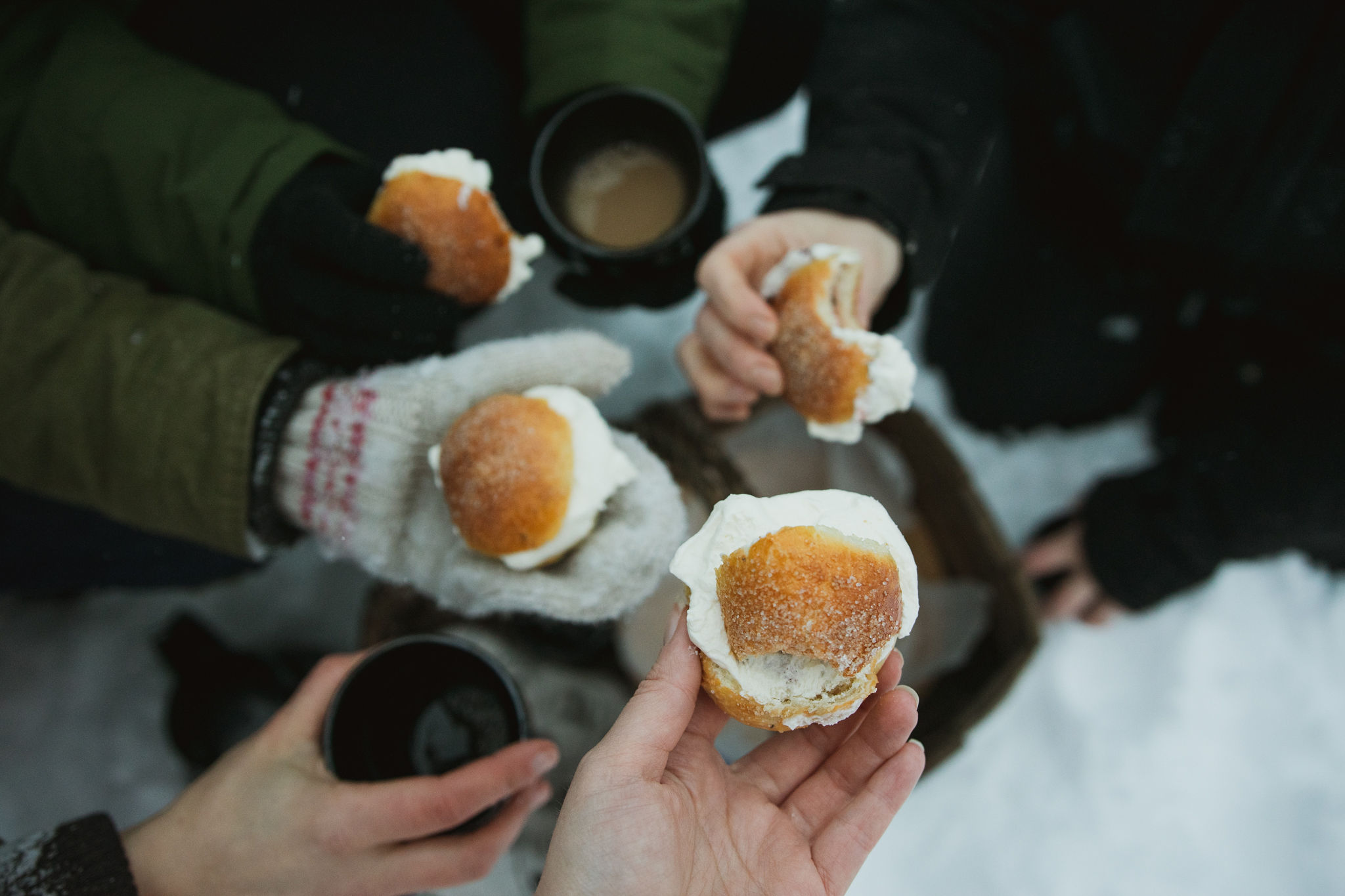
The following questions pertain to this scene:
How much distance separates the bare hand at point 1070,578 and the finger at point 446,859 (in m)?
0.90

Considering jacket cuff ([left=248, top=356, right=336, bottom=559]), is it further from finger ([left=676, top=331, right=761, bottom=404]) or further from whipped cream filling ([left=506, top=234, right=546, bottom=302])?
finger ([left=676, top=331, right=761, bottom=404])

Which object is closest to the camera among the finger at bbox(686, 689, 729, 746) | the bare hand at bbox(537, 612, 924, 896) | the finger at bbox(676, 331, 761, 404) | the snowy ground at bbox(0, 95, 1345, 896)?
the bare hand at bbox(537, 612, 924, 896)

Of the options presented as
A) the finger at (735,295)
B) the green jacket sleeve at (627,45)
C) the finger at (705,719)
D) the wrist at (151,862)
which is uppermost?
the green jacket sleeve at (627,45)

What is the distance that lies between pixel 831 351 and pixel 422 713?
624 mm

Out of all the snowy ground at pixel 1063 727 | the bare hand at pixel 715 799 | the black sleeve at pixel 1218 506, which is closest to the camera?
the bare hand at pixel 715 799

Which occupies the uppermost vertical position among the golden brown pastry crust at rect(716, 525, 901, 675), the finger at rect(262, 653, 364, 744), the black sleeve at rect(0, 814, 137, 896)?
the golden brown pastry crust at rect(716, 525, 901, 675)

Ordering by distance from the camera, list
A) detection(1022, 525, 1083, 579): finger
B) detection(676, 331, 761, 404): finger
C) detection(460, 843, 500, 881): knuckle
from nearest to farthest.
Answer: detection(460, 843, 500, 881): knuckle, detection(676, 331, 761, 404): finger, detection(1022, 525, 1083, 579): finger

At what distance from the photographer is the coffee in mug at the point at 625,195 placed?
33.1 inches

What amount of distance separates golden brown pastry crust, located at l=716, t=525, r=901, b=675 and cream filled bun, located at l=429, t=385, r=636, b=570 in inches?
7.5

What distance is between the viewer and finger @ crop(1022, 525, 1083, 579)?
128 centimetres

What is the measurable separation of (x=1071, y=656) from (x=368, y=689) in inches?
44.8

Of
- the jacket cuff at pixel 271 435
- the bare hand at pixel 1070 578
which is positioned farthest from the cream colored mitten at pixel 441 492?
the bare hand at pixel 1070 578

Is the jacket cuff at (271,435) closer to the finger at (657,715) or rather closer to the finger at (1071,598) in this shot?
the finger at (657,715)

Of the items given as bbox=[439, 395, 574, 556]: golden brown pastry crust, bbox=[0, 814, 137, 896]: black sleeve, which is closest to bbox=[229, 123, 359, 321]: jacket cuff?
bbox=[439, 395, 574, 556]: golden brown pastry crust
